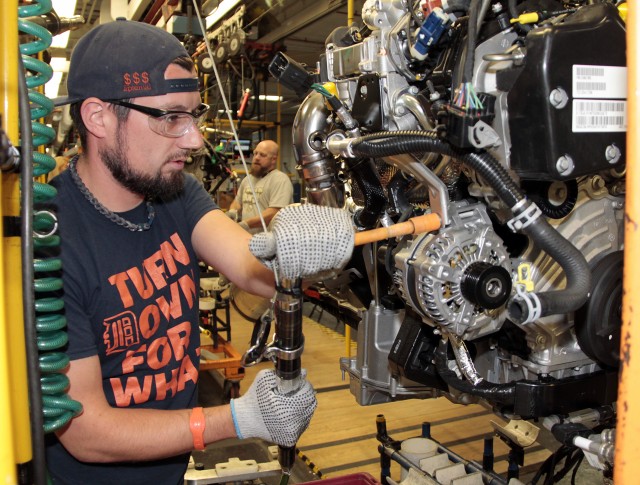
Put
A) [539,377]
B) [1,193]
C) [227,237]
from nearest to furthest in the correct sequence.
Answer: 1. [1,193]
2. [539,377]
3. [227,237]

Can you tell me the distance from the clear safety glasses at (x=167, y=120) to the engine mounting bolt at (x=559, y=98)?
1036 mm

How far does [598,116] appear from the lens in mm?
1158

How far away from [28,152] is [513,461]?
2.69 m

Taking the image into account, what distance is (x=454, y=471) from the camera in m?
2.65

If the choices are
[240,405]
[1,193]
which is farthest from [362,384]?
[1,193]

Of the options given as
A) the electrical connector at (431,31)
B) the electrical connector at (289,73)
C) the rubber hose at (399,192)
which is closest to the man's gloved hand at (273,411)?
the rubber hose at (399,192)

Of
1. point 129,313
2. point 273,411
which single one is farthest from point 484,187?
point 129,313

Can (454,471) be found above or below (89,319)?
below

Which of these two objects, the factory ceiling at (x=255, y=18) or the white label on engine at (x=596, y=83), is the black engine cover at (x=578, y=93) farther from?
the factory ceiling at (x=255, y=18)

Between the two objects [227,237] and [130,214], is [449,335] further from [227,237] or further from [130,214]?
[130,214]

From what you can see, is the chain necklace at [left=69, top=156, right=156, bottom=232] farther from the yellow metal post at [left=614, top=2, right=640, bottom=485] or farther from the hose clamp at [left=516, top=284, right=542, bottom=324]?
the yellow metal post at [left=614, top=2, right=640, bottom=485]

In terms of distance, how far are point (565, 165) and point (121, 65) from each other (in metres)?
1.22

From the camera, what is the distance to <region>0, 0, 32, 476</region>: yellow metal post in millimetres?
808

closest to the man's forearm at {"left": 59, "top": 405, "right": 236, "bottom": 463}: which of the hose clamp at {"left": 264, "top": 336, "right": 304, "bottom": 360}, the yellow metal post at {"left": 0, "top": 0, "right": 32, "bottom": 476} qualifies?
the hose clamp at {"left": 264, "top": 336, "right": 304, "bottom": 360}
